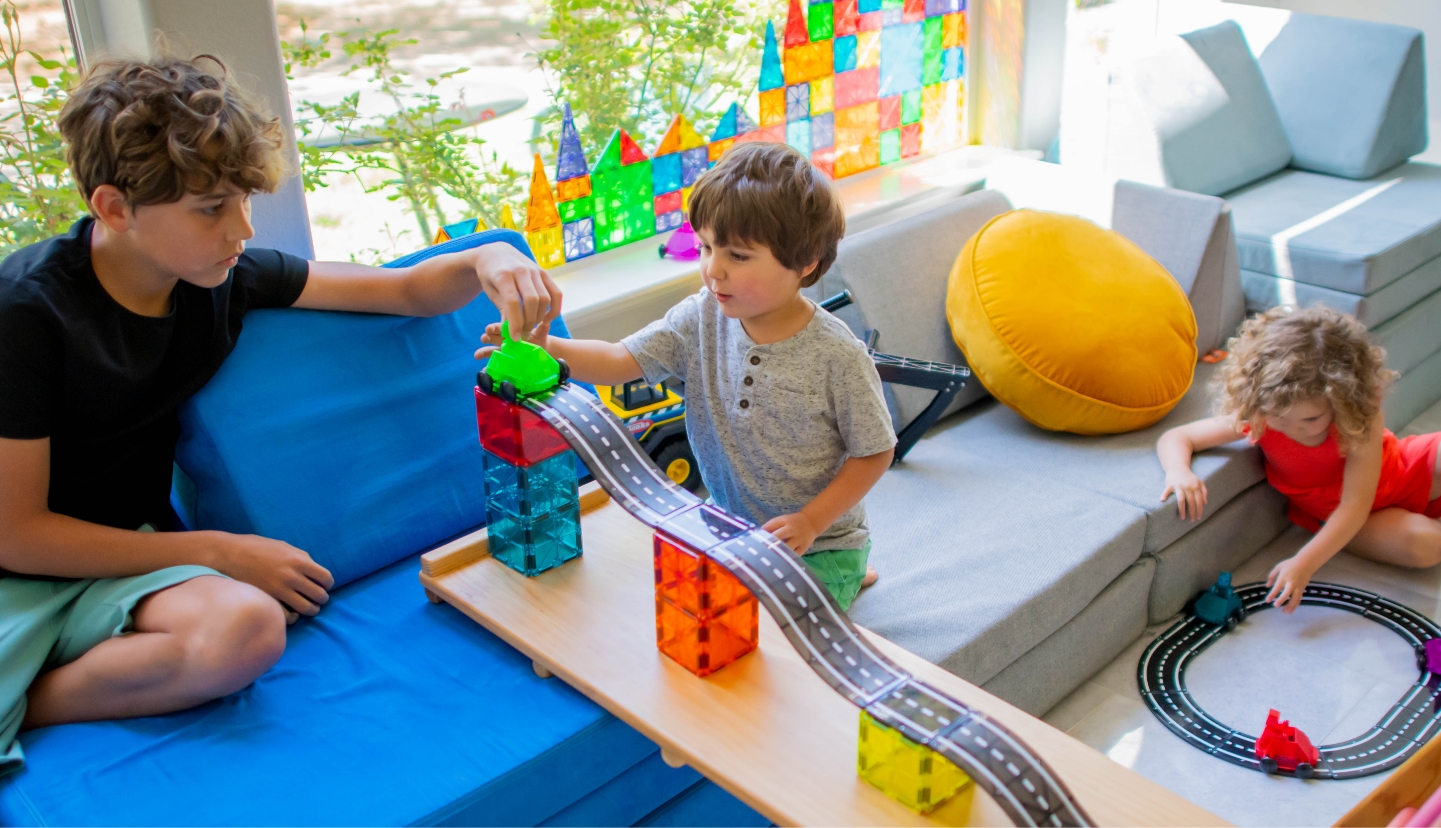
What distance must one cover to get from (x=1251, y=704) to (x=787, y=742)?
1.14 m

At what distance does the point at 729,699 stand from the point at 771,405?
0.45 meters

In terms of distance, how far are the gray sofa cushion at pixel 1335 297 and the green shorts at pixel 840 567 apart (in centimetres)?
154

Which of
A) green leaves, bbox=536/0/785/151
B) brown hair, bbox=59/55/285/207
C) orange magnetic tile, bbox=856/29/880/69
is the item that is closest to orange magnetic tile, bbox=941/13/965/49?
orange magnetic tile, bbox=856/29/880/69

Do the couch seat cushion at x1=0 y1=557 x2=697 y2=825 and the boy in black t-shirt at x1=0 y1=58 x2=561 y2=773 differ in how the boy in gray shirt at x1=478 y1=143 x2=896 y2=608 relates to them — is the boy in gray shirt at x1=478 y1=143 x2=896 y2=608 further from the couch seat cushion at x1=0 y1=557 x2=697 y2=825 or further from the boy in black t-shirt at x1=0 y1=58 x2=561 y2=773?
the couch seat cushion at x1=0 y1=557 x2=697 y2=825

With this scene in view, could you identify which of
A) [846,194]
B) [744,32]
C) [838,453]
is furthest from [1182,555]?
[744,32]

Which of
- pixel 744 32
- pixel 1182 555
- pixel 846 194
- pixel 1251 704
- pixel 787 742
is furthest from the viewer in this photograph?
pixel 846 194

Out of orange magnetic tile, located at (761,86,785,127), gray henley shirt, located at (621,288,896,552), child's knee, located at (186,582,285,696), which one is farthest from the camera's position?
orange magnetic tile, located at (761,86,785,127)

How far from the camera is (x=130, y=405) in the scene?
4.72 ft

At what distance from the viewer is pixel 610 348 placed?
5.25 ft

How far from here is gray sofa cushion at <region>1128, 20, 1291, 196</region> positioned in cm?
299

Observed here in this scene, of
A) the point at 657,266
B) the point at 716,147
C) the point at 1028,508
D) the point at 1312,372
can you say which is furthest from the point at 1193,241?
the point at 657,266

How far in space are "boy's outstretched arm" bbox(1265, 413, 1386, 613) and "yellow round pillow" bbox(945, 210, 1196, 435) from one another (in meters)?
0.34

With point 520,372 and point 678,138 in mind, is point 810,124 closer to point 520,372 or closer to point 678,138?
point 678,138

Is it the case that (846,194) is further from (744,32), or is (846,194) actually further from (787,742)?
(787,742)
